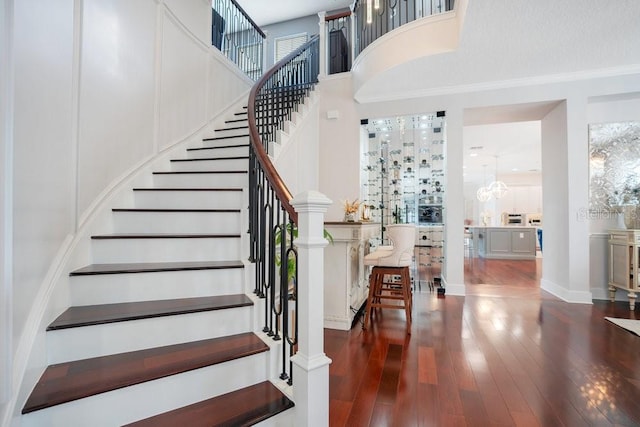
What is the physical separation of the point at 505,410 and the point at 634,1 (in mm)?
3397

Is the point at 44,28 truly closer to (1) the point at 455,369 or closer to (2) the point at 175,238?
(2) the point at 175,238

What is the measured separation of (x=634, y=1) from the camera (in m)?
2.51

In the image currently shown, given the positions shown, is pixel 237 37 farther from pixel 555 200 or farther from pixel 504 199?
pixel 504 199

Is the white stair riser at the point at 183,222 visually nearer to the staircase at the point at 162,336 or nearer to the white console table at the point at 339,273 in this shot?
the staircase at the point at 162,336

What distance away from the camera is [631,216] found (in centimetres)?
387

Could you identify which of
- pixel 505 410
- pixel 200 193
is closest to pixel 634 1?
pixel 505 410

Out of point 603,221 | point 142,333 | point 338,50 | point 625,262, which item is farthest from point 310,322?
point 338,50

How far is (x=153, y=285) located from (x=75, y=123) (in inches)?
45.1

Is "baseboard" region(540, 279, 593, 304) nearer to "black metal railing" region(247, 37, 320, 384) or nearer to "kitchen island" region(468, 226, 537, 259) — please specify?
"black metal railing" region(247, 37, 320, 384)

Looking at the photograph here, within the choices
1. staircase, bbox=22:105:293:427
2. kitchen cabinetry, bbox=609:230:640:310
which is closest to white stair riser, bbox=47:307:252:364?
staircase, bbox=22:105:293:427

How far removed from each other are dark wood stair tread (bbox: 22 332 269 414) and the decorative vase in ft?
16.1

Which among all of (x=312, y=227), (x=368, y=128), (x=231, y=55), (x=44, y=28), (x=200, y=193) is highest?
(x=231, y=55)

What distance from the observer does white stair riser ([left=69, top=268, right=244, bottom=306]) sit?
66.9 inches

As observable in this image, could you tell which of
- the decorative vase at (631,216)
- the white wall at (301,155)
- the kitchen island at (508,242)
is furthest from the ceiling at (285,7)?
the kitchen island at (508,242)
